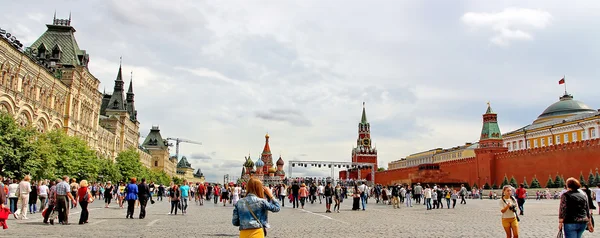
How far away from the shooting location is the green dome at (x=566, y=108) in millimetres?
75700

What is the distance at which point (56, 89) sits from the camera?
47.5 m

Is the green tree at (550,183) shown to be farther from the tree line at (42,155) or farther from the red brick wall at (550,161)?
the tree line at (42,155)

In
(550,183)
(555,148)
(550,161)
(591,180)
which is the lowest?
(550,183)

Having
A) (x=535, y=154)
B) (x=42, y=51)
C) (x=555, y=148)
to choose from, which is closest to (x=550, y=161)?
(x=555, y=148)

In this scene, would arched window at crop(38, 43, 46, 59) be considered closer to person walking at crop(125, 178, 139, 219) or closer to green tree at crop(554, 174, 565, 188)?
person walking at crop(125, 178, 139, 219)

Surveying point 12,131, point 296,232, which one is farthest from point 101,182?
point 296,232

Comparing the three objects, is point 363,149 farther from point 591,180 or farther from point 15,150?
point 15,150

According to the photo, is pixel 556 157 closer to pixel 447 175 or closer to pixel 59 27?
pixel 447 175

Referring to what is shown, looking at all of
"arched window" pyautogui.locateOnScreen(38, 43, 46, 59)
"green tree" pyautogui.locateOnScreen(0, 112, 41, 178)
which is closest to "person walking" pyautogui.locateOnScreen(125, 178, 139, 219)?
"green tree" pyautogui.locateOnScreen(0, 112, 41, 178)

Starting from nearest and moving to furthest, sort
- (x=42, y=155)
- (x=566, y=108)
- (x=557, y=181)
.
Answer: (x=42, y=155)
(x=557, y=181)
(x=566, y=108)

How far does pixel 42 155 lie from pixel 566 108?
7183cm

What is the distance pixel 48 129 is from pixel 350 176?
→ 94.5 metres

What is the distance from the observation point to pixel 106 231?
13.0m

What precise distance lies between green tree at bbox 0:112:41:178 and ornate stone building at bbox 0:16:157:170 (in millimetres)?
5400
